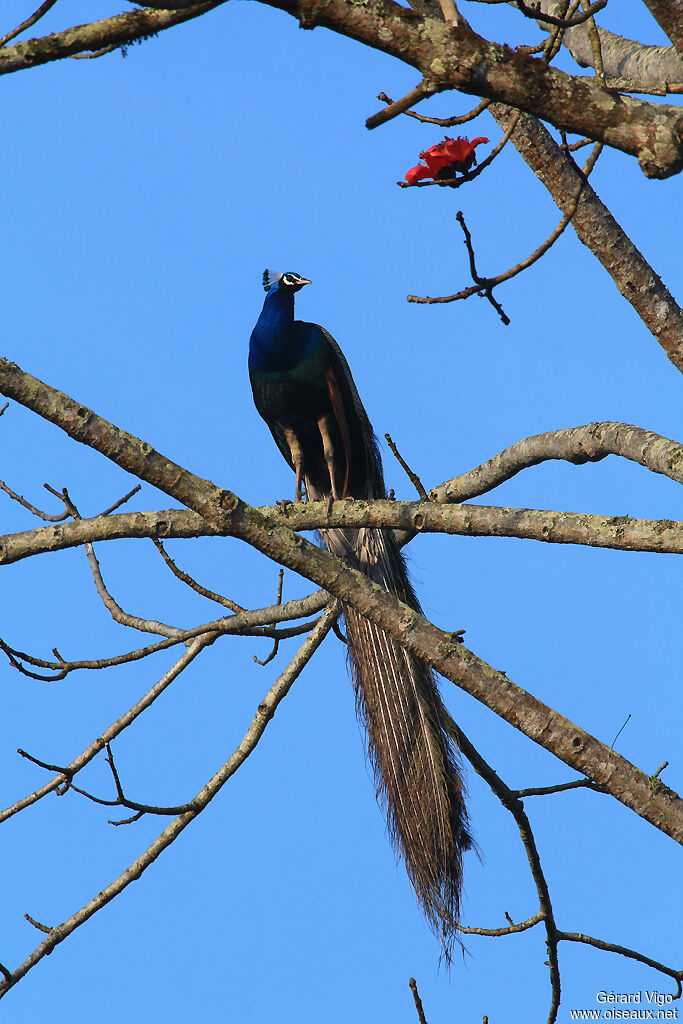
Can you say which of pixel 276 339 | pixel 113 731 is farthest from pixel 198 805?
pixel 276 339

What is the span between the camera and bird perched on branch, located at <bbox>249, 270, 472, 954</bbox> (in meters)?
4.25

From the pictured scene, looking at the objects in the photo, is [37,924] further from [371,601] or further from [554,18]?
[554,18]

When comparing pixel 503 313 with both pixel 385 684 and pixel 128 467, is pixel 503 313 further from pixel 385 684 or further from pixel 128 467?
pixel 385 684

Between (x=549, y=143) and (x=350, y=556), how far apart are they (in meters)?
2.53

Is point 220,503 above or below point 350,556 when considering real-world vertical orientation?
below

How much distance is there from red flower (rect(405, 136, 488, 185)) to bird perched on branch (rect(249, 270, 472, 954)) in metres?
2.29

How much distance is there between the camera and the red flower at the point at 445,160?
99.4 inches

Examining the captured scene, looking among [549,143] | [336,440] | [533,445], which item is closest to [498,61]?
[549,143]

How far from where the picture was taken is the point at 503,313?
2305 millimetres

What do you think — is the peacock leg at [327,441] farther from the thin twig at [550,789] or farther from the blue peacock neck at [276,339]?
the thin twig at [550,789]

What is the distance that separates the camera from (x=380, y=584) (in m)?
5.12

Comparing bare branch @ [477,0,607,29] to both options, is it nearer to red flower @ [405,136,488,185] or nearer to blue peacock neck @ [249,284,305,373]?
red flower @ [405,136,488,185]

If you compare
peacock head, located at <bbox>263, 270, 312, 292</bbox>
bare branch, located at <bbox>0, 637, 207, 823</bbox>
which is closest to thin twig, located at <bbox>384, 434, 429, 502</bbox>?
bare branch, located at <bbox>0, 637, 207, 823</bbox>

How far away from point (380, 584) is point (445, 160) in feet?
9.46
